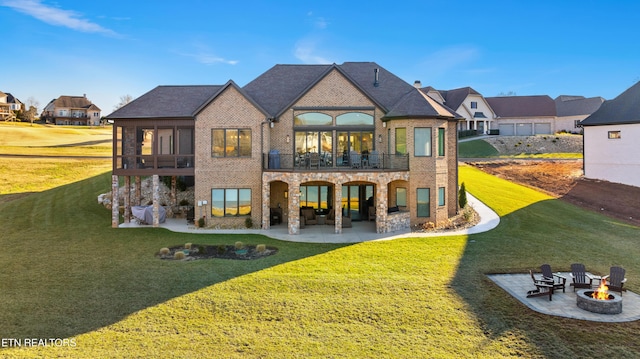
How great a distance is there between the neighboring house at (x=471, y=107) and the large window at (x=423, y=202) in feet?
140

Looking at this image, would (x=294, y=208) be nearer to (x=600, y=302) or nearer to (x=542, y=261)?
(x=542, y=261)

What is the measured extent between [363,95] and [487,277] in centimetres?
1369

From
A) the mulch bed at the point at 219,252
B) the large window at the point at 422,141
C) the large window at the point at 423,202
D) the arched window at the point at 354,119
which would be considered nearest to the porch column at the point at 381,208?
the large window at the point at 423,202

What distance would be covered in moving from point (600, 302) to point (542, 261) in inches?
193

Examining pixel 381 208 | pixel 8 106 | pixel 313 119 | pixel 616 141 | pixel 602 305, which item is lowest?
pixel 602 305

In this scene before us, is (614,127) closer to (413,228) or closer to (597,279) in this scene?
(413,228)

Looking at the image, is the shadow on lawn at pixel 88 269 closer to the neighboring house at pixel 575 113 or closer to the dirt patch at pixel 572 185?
the dirt patch at pixel 572 185

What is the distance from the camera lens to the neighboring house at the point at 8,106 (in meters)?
80.8

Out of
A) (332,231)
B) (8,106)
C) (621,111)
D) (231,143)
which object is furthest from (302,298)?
(8,106)

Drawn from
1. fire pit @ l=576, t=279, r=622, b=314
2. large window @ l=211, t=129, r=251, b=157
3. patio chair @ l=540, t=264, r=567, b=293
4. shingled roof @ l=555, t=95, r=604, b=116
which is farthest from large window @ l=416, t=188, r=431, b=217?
shingled roof @ l=555, t=95, r=604, b=116

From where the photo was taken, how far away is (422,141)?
71.1 ft

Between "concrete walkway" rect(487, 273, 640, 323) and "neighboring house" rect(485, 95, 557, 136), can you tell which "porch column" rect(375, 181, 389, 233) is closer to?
"concrete walkway" rect(487, 273, 640, 323)

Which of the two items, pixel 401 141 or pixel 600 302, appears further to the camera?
pixel 401 141

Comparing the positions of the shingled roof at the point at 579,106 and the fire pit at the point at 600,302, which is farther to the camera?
the shingled roof at the point at 579,106
